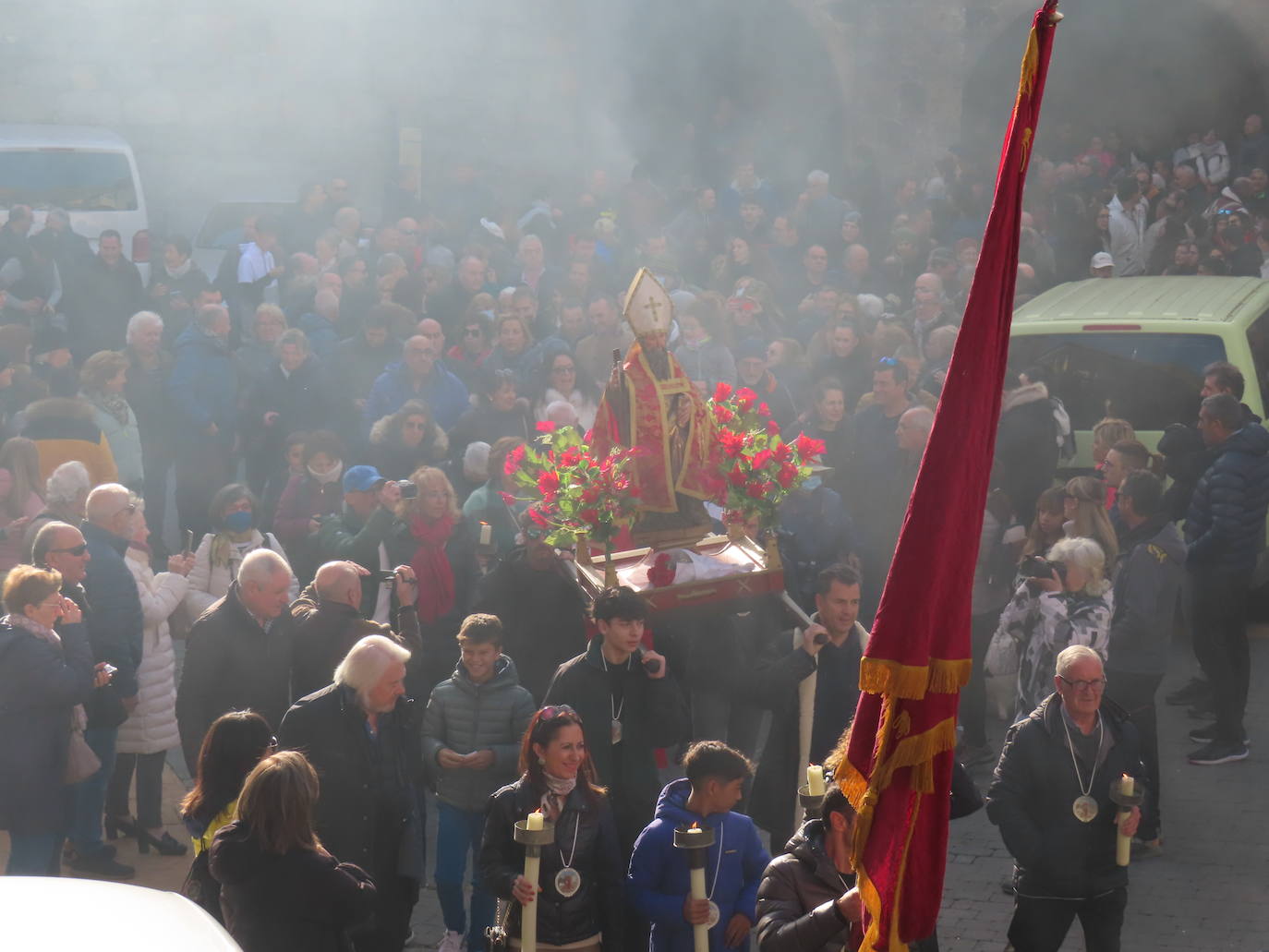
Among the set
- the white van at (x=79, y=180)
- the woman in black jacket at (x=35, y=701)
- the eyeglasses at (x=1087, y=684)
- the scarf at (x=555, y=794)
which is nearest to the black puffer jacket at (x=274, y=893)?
the scarf at (x=555, y=794)

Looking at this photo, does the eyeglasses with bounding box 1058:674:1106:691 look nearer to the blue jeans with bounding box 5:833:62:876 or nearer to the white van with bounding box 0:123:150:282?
the blue jeans with bounding box 5:833:62:876

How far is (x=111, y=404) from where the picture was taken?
10.1m

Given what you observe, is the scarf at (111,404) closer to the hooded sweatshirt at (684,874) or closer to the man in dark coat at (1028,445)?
the man in dark coat at (1028,445)

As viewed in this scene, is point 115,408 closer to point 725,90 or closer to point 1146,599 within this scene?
point 1146,599

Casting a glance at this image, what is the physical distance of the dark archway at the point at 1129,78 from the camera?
69.5 ft

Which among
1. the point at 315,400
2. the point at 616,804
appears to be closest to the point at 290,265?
the point at 315,400

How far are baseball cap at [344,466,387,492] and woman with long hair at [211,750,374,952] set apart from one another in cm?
345

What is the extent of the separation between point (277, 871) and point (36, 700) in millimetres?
2023

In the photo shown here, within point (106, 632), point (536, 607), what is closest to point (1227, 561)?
point (536, 607)

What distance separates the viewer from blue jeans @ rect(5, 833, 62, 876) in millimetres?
6449

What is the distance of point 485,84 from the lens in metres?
23.0

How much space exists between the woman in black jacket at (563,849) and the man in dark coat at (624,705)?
0.89 meters

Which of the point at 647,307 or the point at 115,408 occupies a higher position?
the point at 647,307

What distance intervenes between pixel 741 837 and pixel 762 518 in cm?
262
